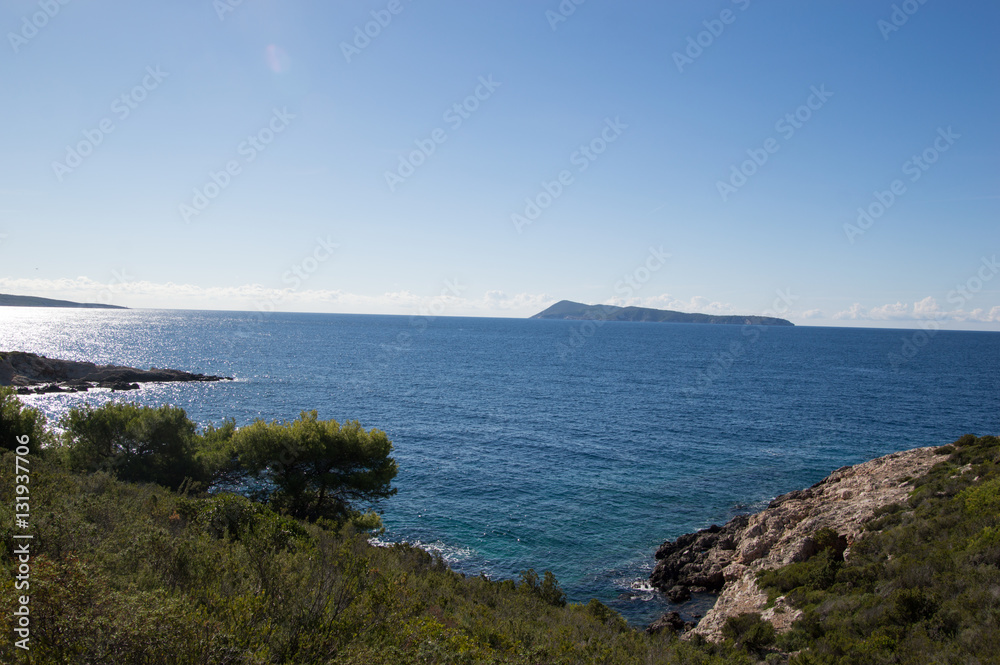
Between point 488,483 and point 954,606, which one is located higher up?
point 954,606

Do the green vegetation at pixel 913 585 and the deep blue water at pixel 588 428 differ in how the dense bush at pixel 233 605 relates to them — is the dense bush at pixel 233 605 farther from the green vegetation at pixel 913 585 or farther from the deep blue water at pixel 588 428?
the deep blue water at pixel 588 428

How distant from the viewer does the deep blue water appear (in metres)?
33.1

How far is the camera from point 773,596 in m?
21.5

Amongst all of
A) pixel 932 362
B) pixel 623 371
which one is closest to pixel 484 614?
pixel 623 371

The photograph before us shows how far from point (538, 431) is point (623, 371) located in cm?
5438

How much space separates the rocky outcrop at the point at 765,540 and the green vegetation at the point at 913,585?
113 cm

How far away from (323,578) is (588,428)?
50119mm

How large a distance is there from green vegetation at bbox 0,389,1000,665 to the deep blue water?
6.35 m

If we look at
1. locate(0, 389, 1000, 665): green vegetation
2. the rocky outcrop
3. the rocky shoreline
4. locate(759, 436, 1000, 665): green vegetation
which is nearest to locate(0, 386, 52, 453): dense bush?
locate(0, 389, 1000, 665): green vegetation

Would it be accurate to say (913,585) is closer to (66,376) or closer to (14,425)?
(14,425)

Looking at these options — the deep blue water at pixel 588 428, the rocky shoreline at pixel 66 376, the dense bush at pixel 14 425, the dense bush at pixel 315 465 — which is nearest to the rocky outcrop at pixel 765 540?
the deep blue water at pixel 588 428

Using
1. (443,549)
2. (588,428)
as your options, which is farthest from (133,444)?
(588,428)

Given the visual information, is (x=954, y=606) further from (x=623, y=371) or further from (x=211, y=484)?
(x=623, y=371)

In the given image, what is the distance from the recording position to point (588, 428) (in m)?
58.4
